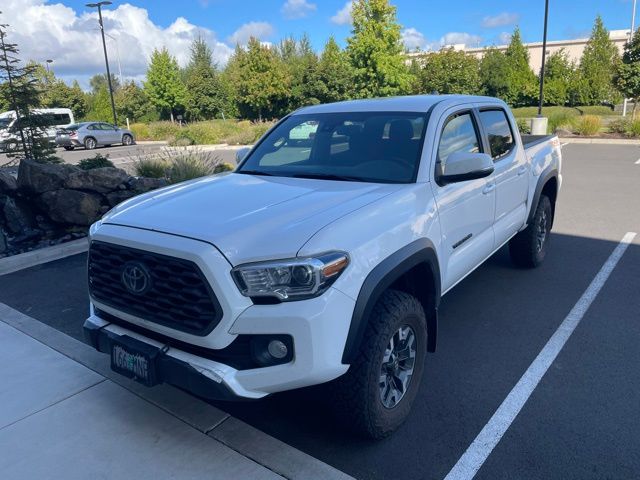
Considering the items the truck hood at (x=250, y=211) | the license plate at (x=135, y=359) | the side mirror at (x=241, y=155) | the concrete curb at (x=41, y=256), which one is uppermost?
the side mirror at (x=241, y=155)

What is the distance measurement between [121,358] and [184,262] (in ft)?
2.50

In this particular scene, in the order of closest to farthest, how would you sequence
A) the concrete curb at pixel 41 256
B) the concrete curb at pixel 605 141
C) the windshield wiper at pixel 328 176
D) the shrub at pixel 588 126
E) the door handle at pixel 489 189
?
the windshield wiper at pixel 328 176, the door handle at pixel 489 189, the concrete curb at pixel 41 256, the concrete curb at pixel 605 141, the shrub at pixel 588 126

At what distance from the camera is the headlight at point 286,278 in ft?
7.73

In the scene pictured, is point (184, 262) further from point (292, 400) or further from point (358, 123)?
point (358, 123)

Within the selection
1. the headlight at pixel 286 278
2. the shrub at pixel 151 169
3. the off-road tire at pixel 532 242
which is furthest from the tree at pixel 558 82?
the headlight at pixel 286 278

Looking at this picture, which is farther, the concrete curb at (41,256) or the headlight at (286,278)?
the concrete curb at (41,256)

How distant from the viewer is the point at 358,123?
12.9 feet

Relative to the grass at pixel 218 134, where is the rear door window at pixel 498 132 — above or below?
above

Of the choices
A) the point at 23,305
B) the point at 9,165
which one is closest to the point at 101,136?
the point at 9,165

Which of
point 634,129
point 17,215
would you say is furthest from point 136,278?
point 634,129

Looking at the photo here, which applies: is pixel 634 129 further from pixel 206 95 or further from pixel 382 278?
pixel 206 95

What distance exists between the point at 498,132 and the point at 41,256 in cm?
551

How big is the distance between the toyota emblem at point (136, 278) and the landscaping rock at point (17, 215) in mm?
5305

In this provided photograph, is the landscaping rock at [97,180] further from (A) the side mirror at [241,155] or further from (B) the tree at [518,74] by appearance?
(B) the tree at [518,74]
